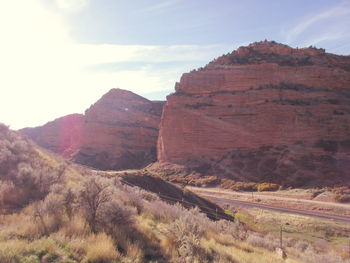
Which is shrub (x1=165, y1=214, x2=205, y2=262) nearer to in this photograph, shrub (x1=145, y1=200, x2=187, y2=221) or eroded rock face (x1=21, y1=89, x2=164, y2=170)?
shrub (x1=145, y1=200, x2=187, y2=221)

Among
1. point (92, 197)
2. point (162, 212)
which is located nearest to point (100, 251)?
point (92, 197)

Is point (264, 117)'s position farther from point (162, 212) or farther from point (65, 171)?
point (162, 212)

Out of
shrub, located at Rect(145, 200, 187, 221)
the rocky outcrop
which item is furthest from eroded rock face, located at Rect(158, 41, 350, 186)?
the rocky outcrop

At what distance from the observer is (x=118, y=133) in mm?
71625

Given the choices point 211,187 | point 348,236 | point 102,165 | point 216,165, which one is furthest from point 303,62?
point 102,165

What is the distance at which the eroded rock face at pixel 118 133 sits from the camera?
68.6m

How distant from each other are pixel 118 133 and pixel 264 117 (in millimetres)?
35947

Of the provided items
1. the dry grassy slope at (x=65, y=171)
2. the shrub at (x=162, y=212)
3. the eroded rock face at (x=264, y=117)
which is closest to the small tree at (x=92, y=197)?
the shrub at (x=162, y=212)

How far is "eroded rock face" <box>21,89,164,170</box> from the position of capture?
6856 cm

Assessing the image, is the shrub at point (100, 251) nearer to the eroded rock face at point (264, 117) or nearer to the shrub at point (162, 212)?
the shrub at point (162, 212)

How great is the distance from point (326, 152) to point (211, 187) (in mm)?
15346

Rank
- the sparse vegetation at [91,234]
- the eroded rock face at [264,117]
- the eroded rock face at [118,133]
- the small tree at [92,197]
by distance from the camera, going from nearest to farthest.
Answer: the sparse vegetation at [91,234]
the small tree at [92,197]
the eroded rock face at [264,117]
the eroded rock face at [118,133]

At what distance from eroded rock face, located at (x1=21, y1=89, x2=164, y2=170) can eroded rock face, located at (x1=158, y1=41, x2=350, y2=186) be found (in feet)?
47.3

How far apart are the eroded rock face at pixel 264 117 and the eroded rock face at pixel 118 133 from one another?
47.3 feet
